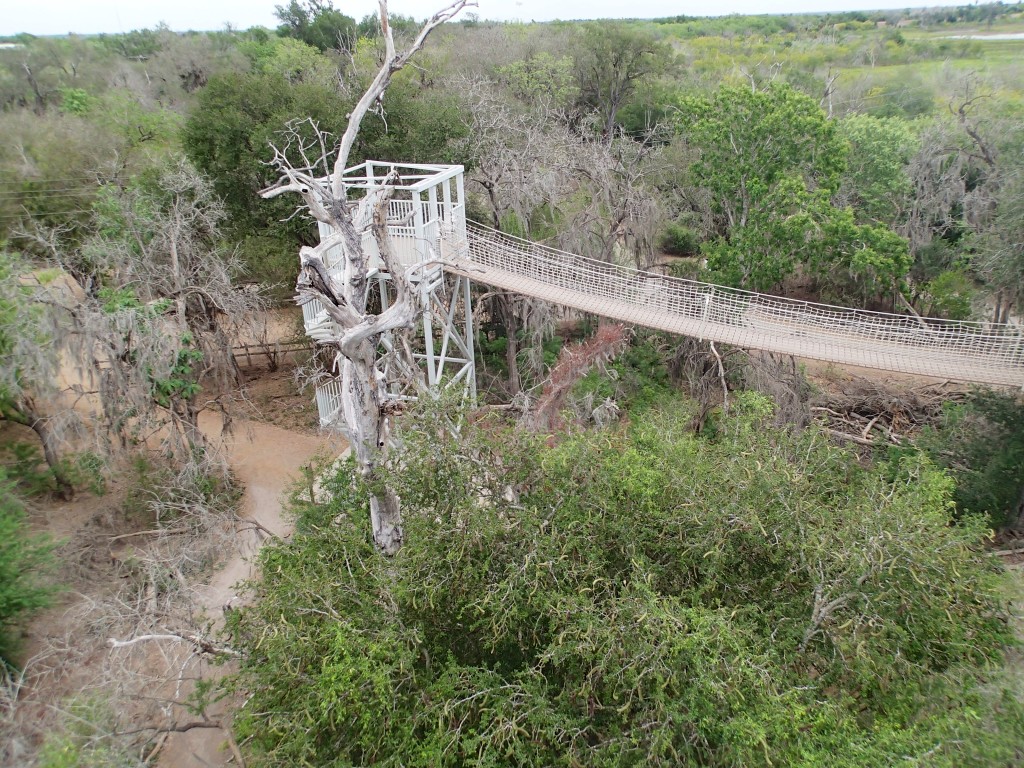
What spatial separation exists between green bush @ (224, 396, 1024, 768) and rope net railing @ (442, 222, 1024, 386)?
4947 mm

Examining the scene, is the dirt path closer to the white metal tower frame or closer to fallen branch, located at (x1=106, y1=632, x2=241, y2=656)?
fallen branch, located at (x1=106, y1=632, x2=241, y2=656)

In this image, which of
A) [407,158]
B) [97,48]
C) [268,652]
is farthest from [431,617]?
[97,48]

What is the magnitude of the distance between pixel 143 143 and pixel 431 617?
1870 cm

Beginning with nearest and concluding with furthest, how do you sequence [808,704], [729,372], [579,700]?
1. [808,704]
2. [579,700]
3. [729,372]

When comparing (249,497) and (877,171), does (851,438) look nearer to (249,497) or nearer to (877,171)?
(877,171)

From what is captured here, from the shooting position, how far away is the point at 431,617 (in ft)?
17.6

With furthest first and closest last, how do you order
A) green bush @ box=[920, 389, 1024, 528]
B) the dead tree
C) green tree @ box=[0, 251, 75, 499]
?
green bush @ box=[920, 389, 1024, 528]
green tree @ box=[0, 251, 75, 499]
the dead tree

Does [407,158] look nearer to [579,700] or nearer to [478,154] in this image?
[478,154]

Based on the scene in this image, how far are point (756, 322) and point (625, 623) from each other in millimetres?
8230

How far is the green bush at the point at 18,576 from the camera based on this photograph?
303 inches

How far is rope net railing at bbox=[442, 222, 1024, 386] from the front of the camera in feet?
34.1

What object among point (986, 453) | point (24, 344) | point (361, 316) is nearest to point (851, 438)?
point (986, 453)

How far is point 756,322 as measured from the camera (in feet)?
38.0

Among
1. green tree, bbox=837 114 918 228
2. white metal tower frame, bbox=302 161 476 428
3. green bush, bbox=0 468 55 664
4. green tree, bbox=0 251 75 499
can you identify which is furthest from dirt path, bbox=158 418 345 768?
green tree, bbox=837 114 918 228
